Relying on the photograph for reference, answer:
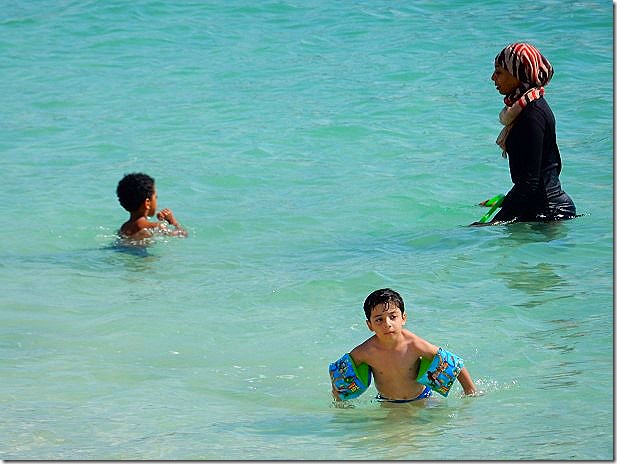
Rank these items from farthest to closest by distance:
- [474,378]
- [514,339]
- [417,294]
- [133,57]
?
[133,57] → [417,294] → [514,339] → [474,378]

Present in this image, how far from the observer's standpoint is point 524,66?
7.66m

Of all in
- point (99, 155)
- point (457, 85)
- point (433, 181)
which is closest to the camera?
point (433, 181)

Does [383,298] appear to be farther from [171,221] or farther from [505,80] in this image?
[171,221]

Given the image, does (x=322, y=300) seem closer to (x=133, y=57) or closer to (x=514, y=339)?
(x=514, y=339)

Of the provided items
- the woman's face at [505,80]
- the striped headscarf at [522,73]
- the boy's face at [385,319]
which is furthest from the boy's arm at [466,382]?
the woman's face at [505,80]

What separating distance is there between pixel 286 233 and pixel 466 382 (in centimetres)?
379

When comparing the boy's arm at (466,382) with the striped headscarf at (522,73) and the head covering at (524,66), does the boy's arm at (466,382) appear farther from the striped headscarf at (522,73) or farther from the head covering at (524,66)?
the head covering at (524,66)

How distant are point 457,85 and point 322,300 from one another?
20.8ft

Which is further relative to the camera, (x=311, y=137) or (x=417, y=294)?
(x=311, y=137)

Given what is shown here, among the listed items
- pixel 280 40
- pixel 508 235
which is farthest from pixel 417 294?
pixel 280 40

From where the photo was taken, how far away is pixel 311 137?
12.0 m

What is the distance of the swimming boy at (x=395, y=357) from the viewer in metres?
5.52

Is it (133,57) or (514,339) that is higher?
(133,57)

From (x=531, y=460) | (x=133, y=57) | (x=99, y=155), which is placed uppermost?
(x=133, y=57)
